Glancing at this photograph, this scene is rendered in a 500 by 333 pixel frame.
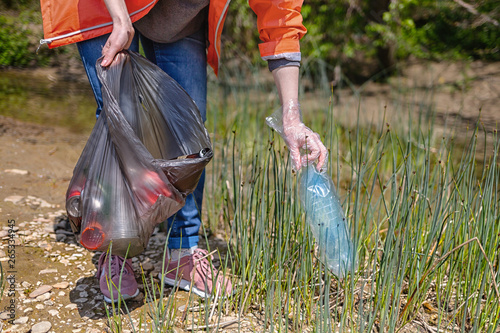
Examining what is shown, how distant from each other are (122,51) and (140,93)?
0.14 meters

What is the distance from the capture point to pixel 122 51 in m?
1.40

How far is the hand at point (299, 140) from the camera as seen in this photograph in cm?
138

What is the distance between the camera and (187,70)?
5.30ft

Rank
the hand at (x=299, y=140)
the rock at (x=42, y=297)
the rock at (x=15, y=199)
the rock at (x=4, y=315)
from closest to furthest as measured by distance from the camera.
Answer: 1. the hand at (x=299, y=140)
2. the rock at (x=4, y=315)
3. the rock at (x=42, y=297)
4. the rock at (x=15, y=199)

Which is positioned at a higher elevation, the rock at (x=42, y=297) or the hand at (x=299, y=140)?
the hand at (x=299, y=140)

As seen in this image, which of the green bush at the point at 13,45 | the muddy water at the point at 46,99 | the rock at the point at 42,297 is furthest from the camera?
the green bush at the point at 13,45

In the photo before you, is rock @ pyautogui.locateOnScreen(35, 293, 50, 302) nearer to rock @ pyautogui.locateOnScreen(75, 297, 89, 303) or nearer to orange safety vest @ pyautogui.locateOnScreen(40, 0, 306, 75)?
rock @ pyautogui.locateOnScreen(75, 297, 89, 303)

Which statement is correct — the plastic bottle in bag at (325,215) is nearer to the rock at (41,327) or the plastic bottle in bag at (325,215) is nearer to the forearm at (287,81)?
the forearm at (287,81)

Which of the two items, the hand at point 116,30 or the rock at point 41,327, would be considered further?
the rock at point 41,327

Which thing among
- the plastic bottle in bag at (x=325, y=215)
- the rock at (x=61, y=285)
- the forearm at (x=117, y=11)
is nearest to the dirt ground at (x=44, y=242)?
the rock at (x=61, y=285)

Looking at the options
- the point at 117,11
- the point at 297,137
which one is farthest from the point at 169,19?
the point at 297,137

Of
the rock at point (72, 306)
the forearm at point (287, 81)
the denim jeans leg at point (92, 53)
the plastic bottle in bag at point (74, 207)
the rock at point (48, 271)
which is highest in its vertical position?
the denim jeans leg at point (92, 53)

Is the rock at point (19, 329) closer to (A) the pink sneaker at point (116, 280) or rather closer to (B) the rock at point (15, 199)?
(A) the pink sneaker at point (116, 280)

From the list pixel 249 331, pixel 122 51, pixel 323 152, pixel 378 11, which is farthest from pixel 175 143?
pixel 378 11
